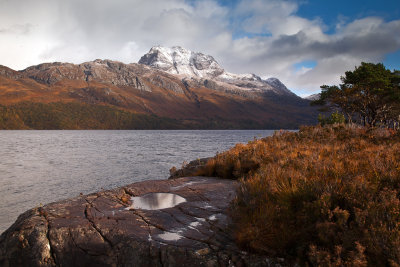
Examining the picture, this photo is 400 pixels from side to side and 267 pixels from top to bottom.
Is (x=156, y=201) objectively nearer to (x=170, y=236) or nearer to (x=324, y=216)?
(x=170, y=236)

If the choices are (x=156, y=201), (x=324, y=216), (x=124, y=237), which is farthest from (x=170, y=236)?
(x=324, y=216)

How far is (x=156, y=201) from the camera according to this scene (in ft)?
22.9

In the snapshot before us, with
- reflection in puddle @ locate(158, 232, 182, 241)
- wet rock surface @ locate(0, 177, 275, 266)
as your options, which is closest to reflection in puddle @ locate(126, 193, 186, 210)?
wet rock surface @ locate(0, 177, 275, 266)

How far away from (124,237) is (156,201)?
2.21m

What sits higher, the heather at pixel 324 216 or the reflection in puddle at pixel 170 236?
the heather at pixel 324 216

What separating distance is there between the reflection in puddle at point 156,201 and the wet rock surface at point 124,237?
0.24 metres

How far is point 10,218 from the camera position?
13.0m

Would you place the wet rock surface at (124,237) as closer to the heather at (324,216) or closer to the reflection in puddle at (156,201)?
the reflection in puddle at (156,201)

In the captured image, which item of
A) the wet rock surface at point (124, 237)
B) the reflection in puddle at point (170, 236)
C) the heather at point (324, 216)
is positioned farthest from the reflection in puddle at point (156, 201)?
the heather at point (324, 216)

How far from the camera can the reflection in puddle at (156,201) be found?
6449mm

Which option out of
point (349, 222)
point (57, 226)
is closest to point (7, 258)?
point (57, 226)

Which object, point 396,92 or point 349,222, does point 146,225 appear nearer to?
point 349,222

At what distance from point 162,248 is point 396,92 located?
3783 cm

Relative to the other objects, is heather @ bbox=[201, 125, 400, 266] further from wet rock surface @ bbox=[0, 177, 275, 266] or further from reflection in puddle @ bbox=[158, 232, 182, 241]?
reflection in puddle @ bbox=[158, 232, 182, 241]
